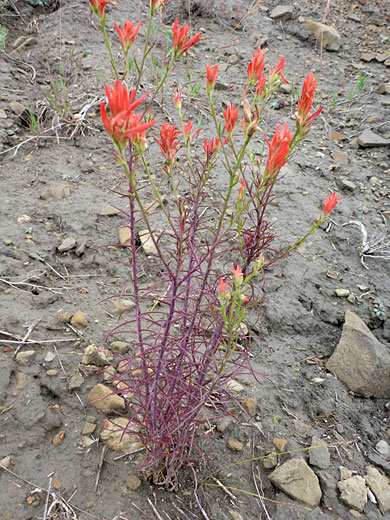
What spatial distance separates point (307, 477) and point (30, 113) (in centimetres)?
337

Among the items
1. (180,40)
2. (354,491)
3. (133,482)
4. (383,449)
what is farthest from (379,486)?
(180,40)

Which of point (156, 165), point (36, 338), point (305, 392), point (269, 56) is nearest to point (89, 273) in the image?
point (36, 338)

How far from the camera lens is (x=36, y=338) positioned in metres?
2.10

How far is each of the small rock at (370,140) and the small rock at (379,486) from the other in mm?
2964

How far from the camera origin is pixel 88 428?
1852mm

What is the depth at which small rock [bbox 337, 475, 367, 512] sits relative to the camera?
1.80m

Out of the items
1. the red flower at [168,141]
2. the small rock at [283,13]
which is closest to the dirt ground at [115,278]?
the red flower at [168,141]

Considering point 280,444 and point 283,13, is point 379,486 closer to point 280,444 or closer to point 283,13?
point 280,444

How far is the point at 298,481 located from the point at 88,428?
0.94 meters

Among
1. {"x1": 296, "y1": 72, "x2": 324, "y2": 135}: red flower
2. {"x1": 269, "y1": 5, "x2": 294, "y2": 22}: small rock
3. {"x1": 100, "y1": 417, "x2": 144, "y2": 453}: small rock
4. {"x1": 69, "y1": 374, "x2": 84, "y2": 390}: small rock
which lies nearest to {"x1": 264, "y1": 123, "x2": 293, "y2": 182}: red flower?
{"x1": 296, "y1": 72, "x2": 324, "y2": 135}: red flower

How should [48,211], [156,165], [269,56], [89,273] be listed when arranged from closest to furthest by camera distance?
[89,273] < [48,211] < [156,165] < [269,56]

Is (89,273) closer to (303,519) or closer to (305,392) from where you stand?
(305,392)

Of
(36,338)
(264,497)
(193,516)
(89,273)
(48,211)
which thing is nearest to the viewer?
(193,516)

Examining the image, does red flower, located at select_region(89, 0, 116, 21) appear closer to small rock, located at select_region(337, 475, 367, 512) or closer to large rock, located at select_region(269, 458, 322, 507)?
large rock, located at select_region(269, 458, 322, 507)
